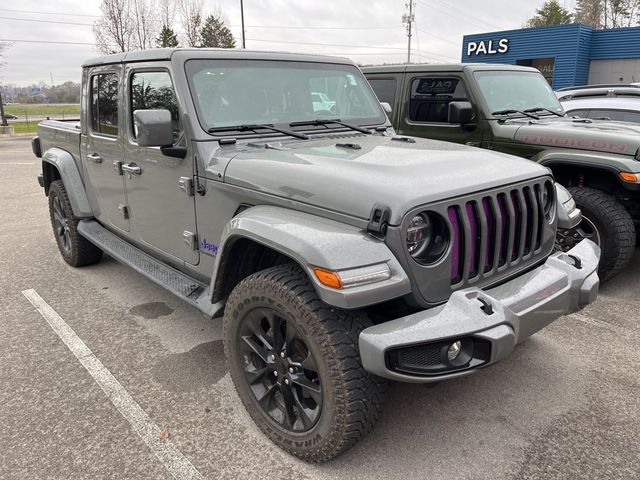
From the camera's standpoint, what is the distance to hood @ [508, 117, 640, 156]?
169 inches

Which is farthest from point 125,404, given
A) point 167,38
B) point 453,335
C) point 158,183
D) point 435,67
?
point 167,38

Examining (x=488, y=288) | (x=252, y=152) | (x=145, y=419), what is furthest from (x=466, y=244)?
(x=145, y=419)

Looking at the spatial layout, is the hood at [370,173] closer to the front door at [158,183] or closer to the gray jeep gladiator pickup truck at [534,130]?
the front door at [158,183]

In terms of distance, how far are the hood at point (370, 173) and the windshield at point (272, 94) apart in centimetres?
32

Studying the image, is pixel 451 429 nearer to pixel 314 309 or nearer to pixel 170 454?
pixel 314 309

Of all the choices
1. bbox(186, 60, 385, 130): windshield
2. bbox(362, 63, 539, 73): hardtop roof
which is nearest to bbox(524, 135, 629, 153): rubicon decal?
bbox(362, 63, 539, 73): hardtop roof

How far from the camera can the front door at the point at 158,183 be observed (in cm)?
318

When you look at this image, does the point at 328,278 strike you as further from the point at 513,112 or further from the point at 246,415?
the point at 513,112

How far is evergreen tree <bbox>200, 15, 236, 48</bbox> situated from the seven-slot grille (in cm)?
3646

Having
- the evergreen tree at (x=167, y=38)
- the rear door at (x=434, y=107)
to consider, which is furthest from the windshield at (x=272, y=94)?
the evergreen tree at (x=167, y=38)

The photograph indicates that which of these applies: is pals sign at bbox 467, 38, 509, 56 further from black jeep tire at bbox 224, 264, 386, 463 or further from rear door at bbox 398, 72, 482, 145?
black jeep tire at bbox 224, 264, 386, 463

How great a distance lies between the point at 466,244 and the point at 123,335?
269 centimetres

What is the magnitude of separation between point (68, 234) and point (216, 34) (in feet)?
126

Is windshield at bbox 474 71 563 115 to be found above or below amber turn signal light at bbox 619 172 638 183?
above
